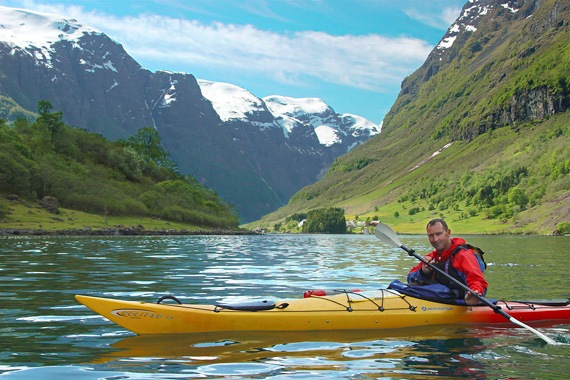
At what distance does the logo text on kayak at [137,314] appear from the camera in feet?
39.8

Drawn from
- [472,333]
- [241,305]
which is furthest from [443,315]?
[241,305]

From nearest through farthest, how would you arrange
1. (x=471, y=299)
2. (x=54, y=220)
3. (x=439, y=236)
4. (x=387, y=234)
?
(x=471, y=299) < (x=439, y=236) < (x=387, y=234) < (x=54, y=220)

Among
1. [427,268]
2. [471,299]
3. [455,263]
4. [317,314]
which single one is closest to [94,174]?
[427,268]

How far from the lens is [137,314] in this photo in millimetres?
12195

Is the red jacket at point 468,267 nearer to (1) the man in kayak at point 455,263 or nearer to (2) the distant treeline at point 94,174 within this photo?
(1) the man in kayak at point 455,263

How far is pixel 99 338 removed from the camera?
12.5m

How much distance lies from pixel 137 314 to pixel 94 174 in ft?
377

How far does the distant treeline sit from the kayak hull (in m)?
80.2

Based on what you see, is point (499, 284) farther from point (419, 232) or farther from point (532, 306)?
point (419, 232)

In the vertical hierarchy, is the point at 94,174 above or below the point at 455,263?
above

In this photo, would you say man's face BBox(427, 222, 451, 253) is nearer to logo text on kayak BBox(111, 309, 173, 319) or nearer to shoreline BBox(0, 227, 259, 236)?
logo text on kayak BBox(111, 309, 173, 319)

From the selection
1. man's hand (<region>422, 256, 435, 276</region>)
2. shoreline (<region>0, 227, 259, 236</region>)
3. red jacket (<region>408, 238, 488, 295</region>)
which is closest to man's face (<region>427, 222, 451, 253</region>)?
red jacket (<region>408, 238, 488, 295</region>)

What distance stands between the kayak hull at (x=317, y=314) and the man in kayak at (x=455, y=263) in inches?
22.2

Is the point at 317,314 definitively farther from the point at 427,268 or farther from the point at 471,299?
the point at 471,299
